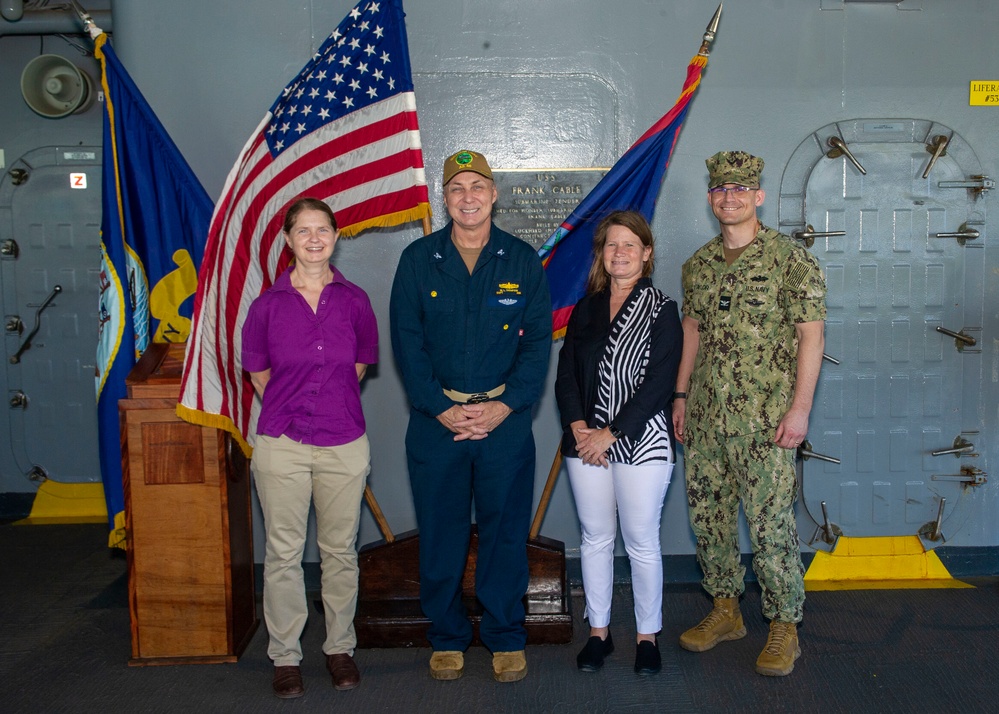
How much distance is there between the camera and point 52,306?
5.04 meters

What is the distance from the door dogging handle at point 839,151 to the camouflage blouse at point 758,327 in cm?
105

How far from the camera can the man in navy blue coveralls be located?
2.80 meters

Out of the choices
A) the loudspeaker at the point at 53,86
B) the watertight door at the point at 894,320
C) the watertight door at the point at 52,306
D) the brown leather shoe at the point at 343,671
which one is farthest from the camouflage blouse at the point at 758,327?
the loudspeaker at the point at 53,86

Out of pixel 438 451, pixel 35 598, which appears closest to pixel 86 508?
pixel 35 598

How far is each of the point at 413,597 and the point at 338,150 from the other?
1806 millimetres

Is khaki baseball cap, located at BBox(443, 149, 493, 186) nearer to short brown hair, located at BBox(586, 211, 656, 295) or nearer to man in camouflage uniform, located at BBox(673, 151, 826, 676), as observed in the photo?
short brown hair, located at BBox(586, 211, 656, 295)

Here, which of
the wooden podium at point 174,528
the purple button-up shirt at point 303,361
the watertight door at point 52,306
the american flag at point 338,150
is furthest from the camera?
the watertight door at point 52,306

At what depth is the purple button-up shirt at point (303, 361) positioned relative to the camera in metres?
2.72

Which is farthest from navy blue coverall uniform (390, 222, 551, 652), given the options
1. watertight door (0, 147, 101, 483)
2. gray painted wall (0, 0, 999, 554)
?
watertight door (0, 147, 101, 483)

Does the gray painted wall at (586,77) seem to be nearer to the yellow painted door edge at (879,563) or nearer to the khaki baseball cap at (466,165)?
the khaki baseball cap at (466,165)

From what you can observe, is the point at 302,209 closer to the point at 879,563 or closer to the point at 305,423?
the point at 305,423

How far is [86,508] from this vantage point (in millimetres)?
5094

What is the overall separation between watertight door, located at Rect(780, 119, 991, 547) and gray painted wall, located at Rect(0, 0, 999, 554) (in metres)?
0.13

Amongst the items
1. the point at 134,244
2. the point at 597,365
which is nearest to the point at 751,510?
the point at 597,365
